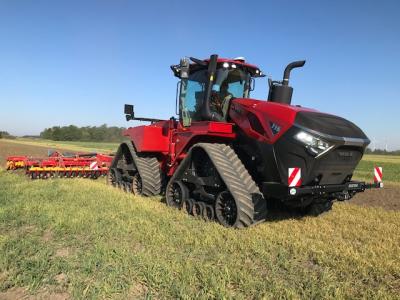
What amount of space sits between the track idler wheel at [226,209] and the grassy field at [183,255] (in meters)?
0.30

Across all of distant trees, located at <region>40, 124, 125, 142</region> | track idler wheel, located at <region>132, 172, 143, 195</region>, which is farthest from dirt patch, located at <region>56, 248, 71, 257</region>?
Result: distant trees, located at <region>40, 124, 125, 142</region>

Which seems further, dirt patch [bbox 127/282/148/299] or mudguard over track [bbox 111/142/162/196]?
mudguard over track [bbox 111/142/162/196]

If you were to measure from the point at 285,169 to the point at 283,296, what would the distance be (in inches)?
106

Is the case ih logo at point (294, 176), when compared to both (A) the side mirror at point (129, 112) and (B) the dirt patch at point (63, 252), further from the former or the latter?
(A) the side mirror at point (129, 112)

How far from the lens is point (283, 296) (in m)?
3.61

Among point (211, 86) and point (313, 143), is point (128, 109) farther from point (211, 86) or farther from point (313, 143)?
point (313, 143)

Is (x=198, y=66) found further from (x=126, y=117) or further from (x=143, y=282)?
(x=143, y=282)

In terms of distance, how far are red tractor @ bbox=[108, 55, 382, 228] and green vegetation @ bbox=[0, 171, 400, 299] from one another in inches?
19.8

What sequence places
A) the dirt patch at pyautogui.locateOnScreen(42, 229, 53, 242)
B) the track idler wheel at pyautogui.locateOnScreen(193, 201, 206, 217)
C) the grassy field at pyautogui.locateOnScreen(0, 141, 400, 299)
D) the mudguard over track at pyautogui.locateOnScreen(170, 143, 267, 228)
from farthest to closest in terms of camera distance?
the track idler wheel at pyautogui.locateOnScreen(193, 201, 206, 217), the mudguard over track at pyautogui.locateOnScreen(170, 143, 267, 228), the dirt patch at pyautogui.locateOnScreen(42, 229, 53, 242), the grassy field at pyautogui.locateOnScreen(0, 141, 400, 299)

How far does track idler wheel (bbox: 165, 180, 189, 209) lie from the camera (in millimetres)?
7750

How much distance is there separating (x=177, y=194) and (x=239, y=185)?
2.00 m

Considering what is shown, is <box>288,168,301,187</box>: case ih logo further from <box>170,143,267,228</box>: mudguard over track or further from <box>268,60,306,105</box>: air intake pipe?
<box>268,60,306,105</box>: air intake pipe

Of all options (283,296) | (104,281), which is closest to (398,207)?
(283,296)

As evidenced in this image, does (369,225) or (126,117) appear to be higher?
(126,117)
